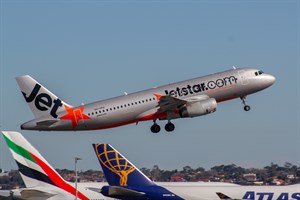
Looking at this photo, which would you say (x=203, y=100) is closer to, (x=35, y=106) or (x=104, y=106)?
(x=104, y=106)

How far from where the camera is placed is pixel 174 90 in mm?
98812

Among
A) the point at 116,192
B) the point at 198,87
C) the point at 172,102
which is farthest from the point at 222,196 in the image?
the point at 198,87

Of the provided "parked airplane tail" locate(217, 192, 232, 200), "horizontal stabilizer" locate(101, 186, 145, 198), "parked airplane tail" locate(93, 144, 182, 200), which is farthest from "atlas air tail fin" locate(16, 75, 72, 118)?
"parked airplane tail" locate(217, 192, 232, 200)

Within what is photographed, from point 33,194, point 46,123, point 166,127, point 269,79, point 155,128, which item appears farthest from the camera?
point 269,79

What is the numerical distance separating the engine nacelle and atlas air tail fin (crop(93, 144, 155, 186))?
13149mm

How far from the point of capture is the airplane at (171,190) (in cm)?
8250

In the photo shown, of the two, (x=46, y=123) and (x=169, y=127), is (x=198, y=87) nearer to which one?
(x=169, y=127)

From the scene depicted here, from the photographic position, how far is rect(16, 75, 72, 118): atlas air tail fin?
3863 inches

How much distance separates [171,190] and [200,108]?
53.2 feet

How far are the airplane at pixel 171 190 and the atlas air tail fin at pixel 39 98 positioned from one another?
1386 cm

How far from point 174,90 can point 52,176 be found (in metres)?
20.8

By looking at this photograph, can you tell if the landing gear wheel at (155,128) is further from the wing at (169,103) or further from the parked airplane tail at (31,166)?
the parked airplane tail at (31,166)

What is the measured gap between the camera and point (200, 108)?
97625 mm

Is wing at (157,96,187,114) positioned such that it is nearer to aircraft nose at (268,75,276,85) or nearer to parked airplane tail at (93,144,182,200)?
parked airplane tail at (93,144,182,200)
